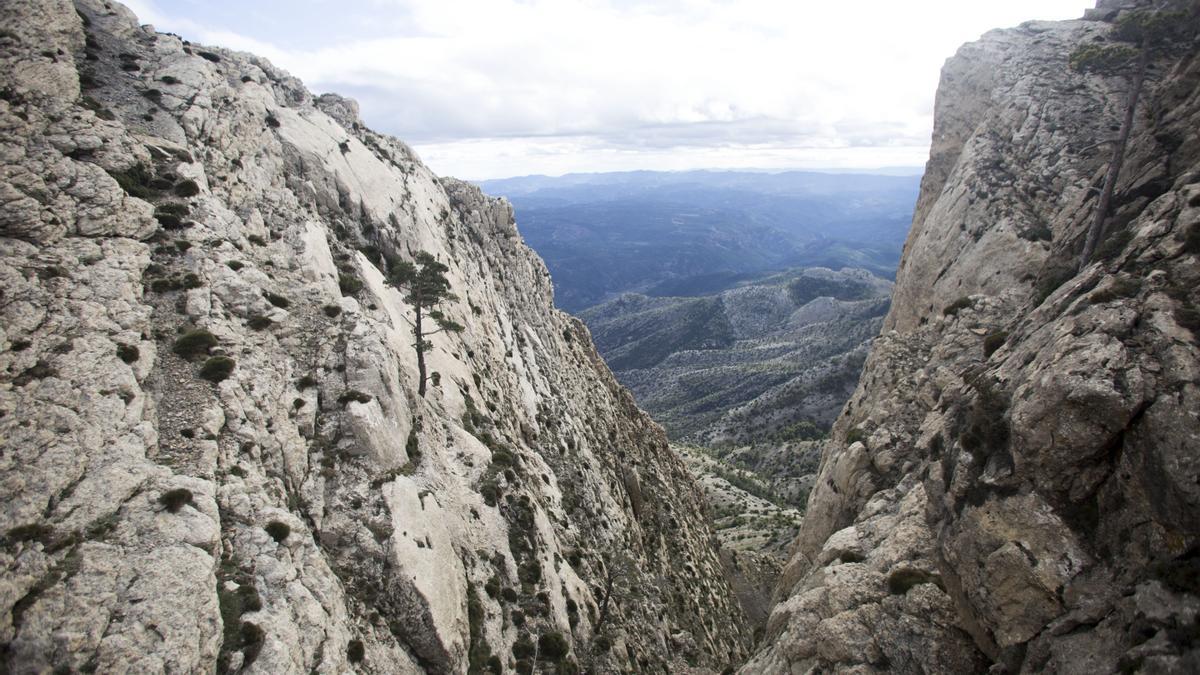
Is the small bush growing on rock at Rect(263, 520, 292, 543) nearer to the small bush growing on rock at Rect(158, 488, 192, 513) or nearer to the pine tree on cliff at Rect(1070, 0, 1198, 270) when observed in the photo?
the small bush growing on rock at Rect(158, 488, 192, 513)

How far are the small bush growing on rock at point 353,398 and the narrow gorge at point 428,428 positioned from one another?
7.0 inches

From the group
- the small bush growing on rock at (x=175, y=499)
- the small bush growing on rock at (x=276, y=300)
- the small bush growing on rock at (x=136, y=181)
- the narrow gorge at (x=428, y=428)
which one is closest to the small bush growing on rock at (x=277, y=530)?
the narrow gorge at (x=428, y=428)

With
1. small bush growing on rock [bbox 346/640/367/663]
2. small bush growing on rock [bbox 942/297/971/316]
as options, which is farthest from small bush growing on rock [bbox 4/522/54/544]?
small bush growing on rock [bbox 942/297/971/316]

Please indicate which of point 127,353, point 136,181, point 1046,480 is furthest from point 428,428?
point 1046,480

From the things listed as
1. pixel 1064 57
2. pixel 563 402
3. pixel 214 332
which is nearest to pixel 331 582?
pixel 214 332

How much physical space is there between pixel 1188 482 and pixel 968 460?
7.22 m

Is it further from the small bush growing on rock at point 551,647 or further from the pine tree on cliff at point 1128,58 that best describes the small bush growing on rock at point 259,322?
the pine tree on cliff at point 1128,58

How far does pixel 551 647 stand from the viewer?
32719mm

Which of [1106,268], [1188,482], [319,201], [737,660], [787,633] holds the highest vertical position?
[319,201]

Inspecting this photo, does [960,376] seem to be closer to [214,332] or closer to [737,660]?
[214,332]

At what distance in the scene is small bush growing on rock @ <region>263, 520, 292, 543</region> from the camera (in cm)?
2230

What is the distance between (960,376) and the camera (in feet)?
95.9

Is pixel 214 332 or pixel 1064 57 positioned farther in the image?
pixel 1064 57

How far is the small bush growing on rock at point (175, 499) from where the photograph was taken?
785 inches
